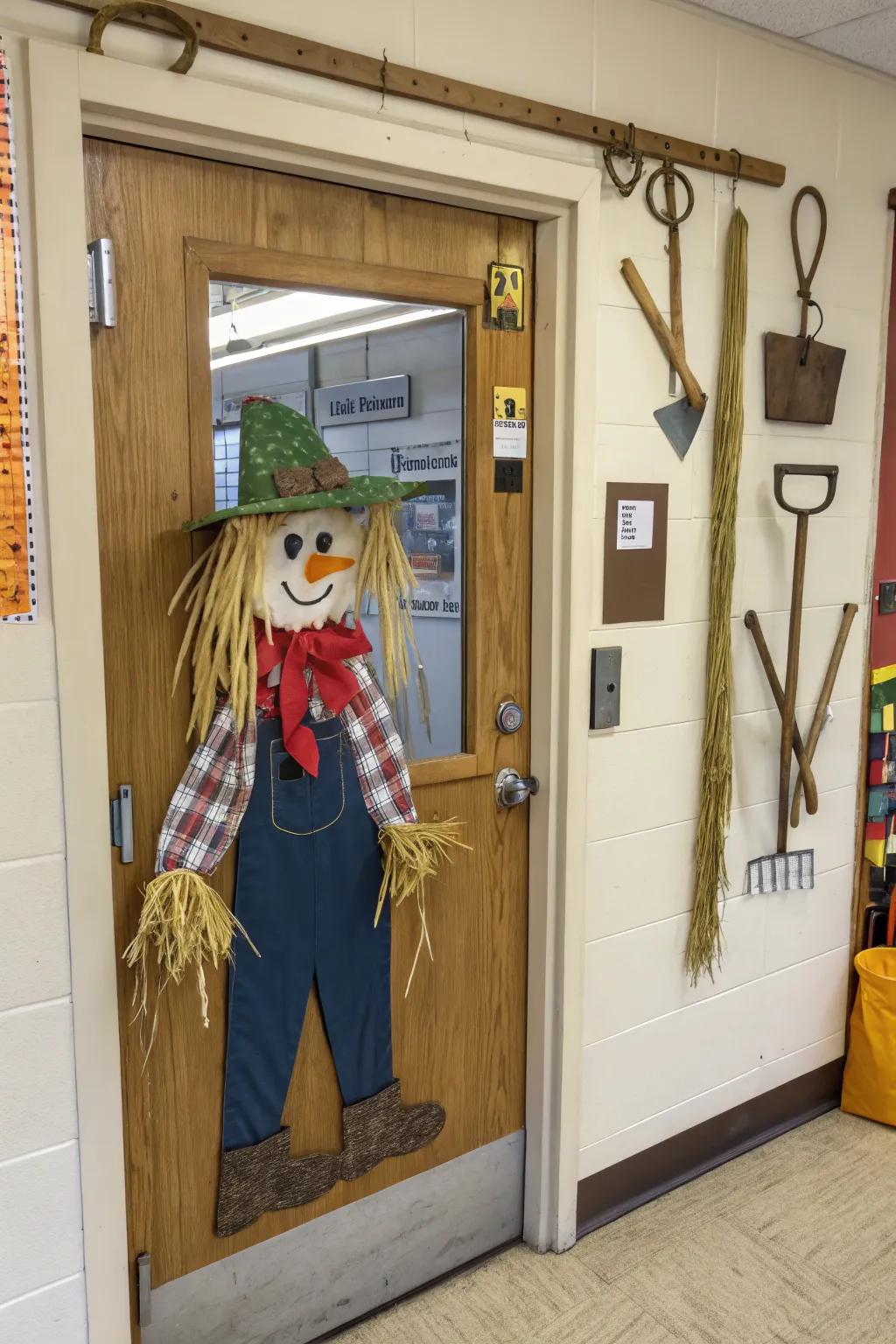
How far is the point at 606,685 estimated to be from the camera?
2139 mm

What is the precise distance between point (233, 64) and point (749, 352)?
1245 mm

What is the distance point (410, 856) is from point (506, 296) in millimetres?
1056

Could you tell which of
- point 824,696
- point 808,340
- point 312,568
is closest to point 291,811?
point 312,568

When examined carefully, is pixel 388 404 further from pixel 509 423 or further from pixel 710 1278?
pixel 710 1278

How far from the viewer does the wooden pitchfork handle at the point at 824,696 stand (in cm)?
251

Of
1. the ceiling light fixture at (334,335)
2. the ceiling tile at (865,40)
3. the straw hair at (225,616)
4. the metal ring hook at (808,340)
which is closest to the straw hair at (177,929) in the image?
the straw hair at (225,616)

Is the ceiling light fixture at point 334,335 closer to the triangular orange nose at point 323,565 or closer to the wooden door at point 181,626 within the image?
the wooden door at point 181,626

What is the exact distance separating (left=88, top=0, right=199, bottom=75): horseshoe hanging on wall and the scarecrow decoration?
0.47 meters

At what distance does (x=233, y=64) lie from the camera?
1.54 metres

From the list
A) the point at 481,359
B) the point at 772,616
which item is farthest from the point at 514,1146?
the point at 481,359

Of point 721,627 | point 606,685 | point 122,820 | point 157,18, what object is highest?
point 157,18

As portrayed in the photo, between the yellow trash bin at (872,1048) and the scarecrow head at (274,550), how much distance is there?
182 cm

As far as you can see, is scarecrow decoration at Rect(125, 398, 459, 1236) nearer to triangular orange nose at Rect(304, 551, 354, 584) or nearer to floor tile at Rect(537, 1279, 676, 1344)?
triangular orange nose at Rect(304, 551, 354, 584)

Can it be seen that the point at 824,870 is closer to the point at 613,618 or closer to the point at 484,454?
the point at 613,618
